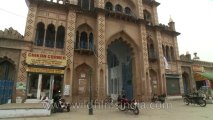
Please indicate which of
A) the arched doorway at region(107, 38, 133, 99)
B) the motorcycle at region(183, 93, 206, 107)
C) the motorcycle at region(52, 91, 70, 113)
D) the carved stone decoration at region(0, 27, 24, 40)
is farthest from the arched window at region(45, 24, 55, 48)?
the motorcycle at region(183, 93, 206, 107)

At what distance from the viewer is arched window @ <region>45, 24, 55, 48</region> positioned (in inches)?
638

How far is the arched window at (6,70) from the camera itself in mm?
14080

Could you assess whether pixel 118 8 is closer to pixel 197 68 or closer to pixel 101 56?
pixel 101 56

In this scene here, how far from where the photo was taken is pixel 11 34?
14477 millimetres

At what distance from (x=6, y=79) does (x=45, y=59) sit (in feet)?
11.9

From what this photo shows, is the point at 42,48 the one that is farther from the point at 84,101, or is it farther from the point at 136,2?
the point at 136,2

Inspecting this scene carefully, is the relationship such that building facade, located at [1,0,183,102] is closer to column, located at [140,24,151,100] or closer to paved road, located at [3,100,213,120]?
column, located at [140,24,151,100]

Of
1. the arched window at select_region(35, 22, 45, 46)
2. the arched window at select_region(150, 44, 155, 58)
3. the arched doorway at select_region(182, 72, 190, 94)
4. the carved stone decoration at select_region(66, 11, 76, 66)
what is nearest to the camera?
the carved stone decoration at select_region(66, 11, 76, 66)

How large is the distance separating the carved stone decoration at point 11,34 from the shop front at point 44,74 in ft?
6.61

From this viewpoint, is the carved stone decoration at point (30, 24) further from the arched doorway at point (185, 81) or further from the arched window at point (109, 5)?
the arched doorway at point (185, 81)

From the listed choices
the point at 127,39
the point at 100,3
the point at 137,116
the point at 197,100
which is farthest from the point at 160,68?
the point at 137,116

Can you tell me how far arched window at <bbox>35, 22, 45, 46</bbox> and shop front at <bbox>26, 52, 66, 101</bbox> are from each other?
1874 mm

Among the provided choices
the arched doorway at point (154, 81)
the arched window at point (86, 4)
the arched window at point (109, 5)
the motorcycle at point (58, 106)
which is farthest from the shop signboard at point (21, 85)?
the arched doorway at point (154, 81)

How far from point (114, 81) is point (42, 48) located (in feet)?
41.0
